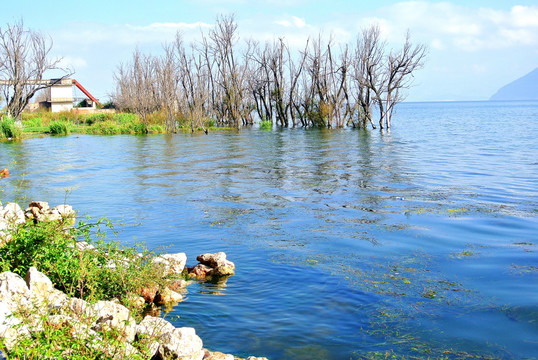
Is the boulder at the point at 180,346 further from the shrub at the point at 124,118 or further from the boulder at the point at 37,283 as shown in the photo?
the shrub at the point at 124,118

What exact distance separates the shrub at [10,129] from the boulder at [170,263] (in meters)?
29.4

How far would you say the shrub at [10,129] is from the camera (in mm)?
32688

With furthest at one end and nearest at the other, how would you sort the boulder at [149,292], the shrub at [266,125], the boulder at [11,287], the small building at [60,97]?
the small building at [60,97], the shrub at [266,125], the boulder at [149,292], the boulder at [11,287]

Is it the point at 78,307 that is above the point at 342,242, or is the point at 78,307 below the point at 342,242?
above

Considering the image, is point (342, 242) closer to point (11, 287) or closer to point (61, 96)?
point (11, 287)

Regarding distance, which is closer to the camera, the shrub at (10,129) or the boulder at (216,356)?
the boulder at (216,356)

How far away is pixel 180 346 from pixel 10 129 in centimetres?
3219

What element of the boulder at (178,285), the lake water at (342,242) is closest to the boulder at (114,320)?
the lake water at (342,242)

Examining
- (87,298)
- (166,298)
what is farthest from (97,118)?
(87,298)

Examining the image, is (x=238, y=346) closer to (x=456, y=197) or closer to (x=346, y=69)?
(x=456, y=197)

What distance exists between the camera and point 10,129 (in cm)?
3269

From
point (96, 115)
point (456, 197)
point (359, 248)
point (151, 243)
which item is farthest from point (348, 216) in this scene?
point (96, 115)

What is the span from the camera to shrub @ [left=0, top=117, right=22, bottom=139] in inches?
1287

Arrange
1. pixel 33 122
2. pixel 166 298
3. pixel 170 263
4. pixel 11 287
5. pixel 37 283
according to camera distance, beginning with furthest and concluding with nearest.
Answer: pixel 33 122 < pixel 170 263 < pixel 166 298 < pixel 37 283 < pixel 11 287
